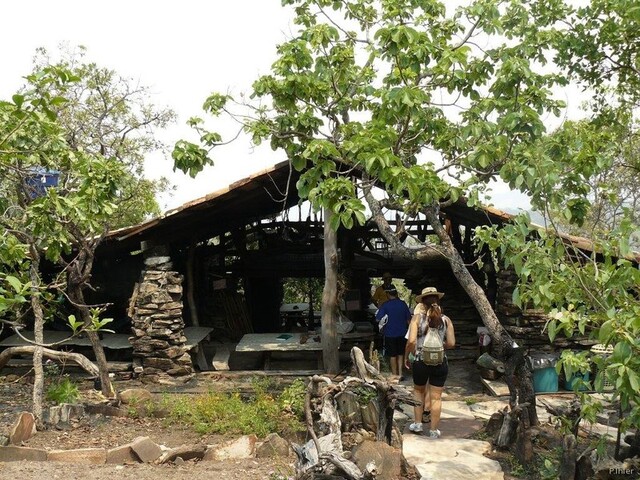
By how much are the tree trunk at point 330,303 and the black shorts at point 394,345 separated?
0.95 m

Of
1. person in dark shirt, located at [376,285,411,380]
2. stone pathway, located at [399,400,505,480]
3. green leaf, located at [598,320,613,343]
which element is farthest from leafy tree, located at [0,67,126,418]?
person in dark shirt, located at [376,285,411,380]

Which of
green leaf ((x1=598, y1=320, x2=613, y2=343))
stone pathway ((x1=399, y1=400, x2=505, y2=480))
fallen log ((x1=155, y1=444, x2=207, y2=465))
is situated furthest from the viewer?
fallen log ((x1=155, y1=444, x2=207, y2=465))

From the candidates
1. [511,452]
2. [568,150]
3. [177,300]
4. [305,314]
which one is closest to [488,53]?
[568,150]

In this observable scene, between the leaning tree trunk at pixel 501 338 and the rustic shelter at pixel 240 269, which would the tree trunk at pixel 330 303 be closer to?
the rustic shelter at pixel 240 269

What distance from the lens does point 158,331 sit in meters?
10.8

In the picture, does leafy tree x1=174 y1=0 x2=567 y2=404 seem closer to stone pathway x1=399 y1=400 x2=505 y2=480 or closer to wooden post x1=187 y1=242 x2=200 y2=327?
stone pathway x1=399 y1=400 x2=505 y2=480

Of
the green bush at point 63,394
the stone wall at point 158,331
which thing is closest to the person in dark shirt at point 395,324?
the stone wall at point 158,331

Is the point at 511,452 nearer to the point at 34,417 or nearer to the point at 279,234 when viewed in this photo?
the point at 34,417

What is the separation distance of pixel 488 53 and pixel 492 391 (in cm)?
533

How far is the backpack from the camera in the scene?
693 centimetres

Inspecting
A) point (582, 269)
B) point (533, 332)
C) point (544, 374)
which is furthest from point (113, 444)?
point (533, 332)

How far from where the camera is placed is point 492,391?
9719 millimetres

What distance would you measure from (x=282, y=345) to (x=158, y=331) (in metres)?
2.48

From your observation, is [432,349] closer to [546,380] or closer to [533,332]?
[546,380]
